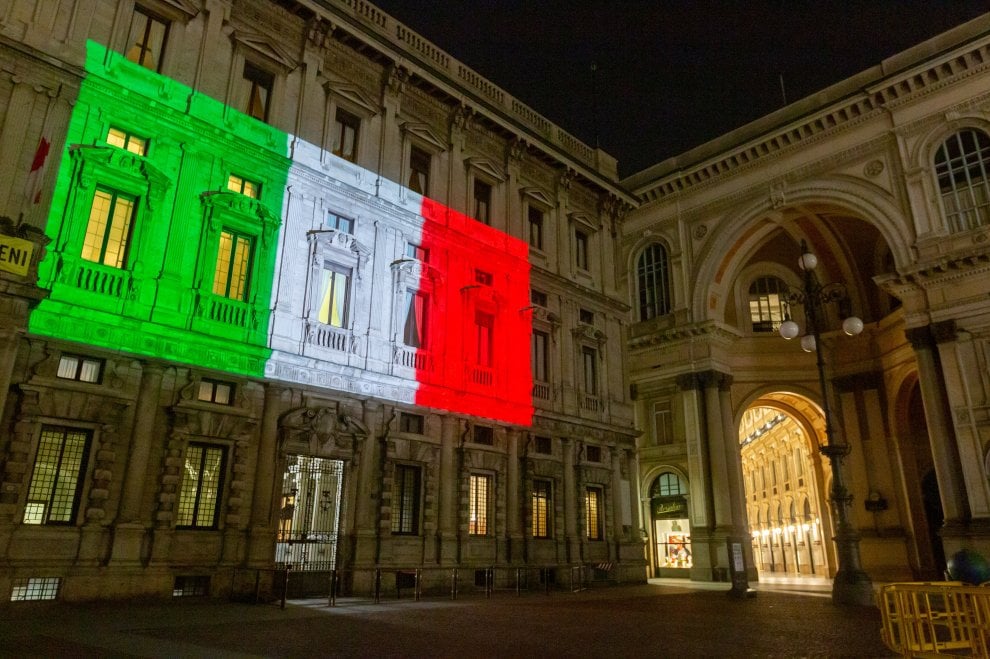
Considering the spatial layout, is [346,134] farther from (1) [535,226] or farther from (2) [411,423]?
(2) [411,423]

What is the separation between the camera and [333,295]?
60.2ft

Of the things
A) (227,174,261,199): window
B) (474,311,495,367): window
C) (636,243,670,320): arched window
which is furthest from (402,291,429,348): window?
(636,243,670,320): arched window

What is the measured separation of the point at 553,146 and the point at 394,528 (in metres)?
16.3

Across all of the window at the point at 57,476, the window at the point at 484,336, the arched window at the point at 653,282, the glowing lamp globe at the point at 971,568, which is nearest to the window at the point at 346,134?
the window at the point at 484,336

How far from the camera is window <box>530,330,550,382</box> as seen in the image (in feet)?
77.8

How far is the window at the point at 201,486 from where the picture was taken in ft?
47.2

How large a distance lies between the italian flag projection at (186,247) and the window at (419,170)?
4.04 feet

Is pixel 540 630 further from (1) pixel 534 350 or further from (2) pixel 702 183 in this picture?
(2) pixel 702 183

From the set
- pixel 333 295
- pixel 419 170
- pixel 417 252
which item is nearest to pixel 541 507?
pixel 417 252

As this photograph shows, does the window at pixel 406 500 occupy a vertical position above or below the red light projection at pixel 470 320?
below

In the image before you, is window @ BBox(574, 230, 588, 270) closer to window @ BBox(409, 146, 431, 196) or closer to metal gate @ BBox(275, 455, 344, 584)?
window @ BBox(409, 146, 431, 196)

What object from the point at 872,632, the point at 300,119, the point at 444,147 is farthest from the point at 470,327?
the point at 872,632

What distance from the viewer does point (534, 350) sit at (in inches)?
941

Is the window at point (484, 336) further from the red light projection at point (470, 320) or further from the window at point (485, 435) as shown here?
the window at point (485, 435)
